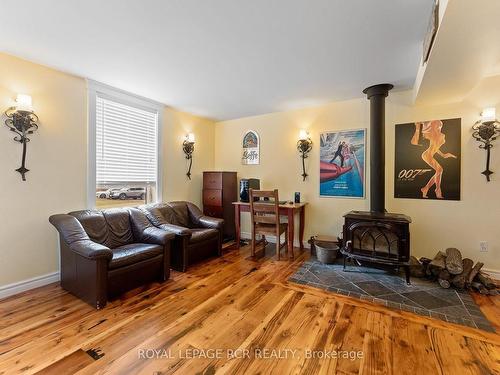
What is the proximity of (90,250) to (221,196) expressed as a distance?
2.45 metres

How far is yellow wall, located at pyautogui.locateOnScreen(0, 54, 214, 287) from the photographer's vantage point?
2.39 m

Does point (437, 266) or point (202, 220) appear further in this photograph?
point (202, 220)

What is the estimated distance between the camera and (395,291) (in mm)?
2510

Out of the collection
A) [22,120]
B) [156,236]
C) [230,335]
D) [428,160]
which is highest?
[22,120]

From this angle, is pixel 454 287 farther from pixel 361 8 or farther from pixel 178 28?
pixel 178 28

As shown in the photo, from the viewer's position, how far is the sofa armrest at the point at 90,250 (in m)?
2.14

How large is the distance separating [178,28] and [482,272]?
423 cm

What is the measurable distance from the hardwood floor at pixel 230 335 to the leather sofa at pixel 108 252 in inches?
5.7

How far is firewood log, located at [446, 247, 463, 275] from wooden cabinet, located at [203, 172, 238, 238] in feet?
10.7

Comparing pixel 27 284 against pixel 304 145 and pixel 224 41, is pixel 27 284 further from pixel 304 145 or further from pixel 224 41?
pixel 304 145

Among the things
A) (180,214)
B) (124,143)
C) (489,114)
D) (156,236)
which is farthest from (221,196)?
(489,114)

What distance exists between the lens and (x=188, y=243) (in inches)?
123

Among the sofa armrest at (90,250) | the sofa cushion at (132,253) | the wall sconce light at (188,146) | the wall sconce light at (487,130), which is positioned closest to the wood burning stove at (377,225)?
the wall sconce light at (487,130)

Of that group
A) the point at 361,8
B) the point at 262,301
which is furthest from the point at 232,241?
the point at 361,8
